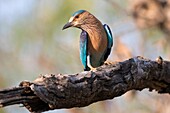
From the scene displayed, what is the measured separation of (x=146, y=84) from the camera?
2.88m

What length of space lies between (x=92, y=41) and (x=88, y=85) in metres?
0.90

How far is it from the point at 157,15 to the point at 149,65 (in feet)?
9.26

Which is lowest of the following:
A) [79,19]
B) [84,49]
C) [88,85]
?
[88,85]

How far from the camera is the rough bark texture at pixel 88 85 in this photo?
219cm

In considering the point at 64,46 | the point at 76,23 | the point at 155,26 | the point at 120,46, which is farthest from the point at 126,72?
the point at 155,26

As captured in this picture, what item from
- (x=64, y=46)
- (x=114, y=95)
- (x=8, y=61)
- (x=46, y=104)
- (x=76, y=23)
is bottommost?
(x=46, y=104)

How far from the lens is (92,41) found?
332cm

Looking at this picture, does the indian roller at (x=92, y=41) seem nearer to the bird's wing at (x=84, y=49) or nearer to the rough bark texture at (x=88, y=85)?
the bird's wing at (x=84, y=49)

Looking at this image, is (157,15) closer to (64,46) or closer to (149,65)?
(64,46)

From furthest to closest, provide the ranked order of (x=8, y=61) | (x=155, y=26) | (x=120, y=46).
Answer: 1. (x=8, y=61)
2. (x=155, y=26)
3. (x=120, y=46)

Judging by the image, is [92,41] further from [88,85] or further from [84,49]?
[88,85]

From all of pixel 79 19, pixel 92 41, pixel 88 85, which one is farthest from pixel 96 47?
pixel 88 85

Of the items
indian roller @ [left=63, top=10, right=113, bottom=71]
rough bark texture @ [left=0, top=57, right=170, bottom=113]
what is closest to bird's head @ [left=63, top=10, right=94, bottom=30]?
indian roller @ [left=63, top=10, right=113, bottom=71]

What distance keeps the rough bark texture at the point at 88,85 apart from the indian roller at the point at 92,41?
0.46 meters
